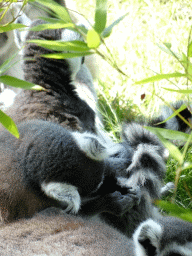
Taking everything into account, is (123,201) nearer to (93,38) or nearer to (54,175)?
(54,175)

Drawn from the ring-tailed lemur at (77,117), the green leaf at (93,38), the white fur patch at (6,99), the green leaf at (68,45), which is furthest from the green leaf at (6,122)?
the white fur patch at (6,99)

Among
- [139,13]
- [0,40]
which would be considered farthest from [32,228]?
[139,13]

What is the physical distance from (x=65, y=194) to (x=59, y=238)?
0.80 ft

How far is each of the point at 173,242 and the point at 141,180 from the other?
713 millimetres

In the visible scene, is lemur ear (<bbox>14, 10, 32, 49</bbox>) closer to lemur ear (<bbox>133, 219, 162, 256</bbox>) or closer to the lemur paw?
the lemur paw

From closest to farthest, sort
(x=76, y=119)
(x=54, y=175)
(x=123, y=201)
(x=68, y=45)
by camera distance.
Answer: (x=68, y=45) < (x=54, y=175) < (x=123, y=201) < (x=76, y=119)

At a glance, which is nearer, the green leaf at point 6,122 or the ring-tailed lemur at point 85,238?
the green leaf at point 6,122

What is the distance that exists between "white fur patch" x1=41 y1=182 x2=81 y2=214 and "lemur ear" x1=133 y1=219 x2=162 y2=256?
47 cm

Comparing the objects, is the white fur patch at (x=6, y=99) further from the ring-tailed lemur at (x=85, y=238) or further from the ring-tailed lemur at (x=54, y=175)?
the ring-tailed lemur at (x=85, y=238)

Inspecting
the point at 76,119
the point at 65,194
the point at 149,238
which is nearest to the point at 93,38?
the point at 149,238

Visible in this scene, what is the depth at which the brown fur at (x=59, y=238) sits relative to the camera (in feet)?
5.66

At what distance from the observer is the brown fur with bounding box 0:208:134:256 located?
1.73 m

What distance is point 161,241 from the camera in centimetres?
151

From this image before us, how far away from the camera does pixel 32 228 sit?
1.92 m
